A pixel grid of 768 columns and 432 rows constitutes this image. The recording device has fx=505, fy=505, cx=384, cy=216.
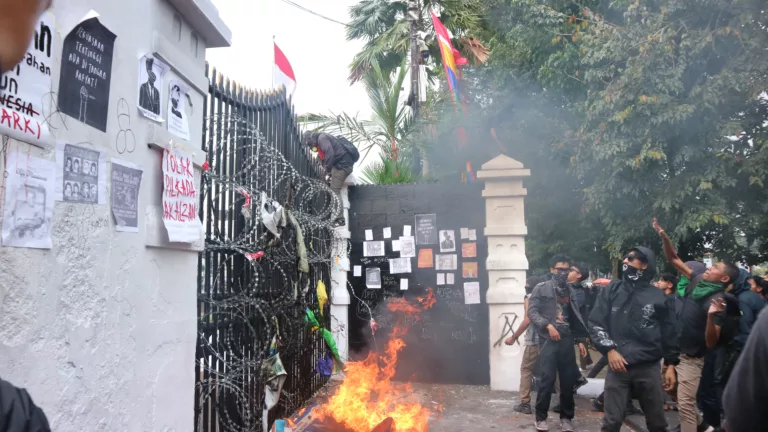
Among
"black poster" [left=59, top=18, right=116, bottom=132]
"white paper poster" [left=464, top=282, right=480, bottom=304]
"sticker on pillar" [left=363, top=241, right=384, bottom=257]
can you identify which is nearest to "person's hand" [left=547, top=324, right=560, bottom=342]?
"white paper poster" [left=464, top=282, right=480, bottom=304]

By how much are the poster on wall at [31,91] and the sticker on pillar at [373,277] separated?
7487 mm

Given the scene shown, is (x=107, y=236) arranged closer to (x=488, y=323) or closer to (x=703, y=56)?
(x=488, y=323)

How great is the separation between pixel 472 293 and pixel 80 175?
750 centimetres

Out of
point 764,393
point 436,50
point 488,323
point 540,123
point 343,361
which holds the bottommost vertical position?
point 343,361

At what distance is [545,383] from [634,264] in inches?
82.7

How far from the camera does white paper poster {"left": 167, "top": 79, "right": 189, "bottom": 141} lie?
353cm

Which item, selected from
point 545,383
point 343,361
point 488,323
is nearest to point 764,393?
point 545,383

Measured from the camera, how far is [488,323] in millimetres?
9047

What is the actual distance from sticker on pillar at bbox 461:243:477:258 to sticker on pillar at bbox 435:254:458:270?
191 mm

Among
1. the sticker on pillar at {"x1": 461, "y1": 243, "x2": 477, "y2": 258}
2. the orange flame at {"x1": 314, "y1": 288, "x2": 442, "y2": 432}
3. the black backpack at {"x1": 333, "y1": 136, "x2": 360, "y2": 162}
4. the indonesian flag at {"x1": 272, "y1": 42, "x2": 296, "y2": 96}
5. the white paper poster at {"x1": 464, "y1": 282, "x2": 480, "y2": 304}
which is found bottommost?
the orange flame at {"x1": 314, "y1": 288, "x2": 442, "y2": 432}

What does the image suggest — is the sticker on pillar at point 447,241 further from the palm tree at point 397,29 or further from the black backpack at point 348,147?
the palm tree at point 397,29

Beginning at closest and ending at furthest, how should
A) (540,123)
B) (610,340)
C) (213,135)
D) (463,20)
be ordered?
1. (213,135)
2. (610,340)
3. (540,123)
4. (463,20)

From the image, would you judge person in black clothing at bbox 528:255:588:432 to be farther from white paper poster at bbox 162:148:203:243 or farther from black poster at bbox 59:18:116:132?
black poster at bbox 59:18:116:132

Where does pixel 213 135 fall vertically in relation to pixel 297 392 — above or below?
above
